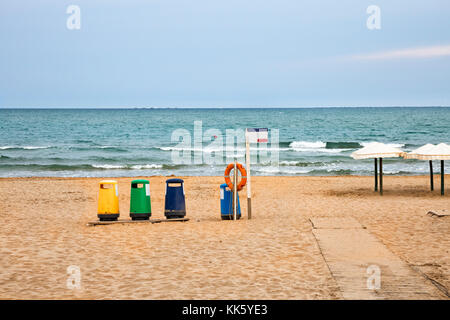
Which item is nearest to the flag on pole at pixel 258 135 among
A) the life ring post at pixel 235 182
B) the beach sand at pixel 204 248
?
the life ring post at pixel 235 182

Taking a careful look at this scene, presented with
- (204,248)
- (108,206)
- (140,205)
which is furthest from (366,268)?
(108,206)

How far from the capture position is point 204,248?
8.06m

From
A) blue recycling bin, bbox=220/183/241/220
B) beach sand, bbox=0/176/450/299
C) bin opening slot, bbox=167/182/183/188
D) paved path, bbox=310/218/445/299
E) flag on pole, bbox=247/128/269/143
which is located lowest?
beach sand, bbox=0/176/450/299

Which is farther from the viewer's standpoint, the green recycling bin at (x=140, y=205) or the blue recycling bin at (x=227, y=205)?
the blue recycling bin at (x=227, y=205)

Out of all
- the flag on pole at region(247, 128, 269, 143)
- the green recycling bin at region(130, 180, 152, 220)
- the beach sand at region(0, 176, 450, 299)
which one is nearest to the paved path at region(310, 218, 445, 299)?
the beach sand at region(0, 176, 450, 299)

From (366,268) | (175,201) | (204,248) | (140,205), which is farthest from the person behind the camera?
(175,201)

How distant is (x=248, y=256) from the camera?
7.51 metres

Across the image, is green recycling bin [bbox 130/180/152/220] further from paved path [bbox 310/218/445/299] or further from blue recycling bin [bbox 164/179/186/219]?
paved path [bbox 310/218/445/299]

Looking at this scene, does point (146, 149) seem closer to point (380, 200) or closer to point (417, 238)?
point (380, 200)

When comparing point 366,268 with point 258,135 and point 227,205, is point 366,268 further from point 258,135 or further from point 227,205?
point 227,205

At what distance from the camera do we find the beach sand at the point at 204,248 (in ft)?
19.7

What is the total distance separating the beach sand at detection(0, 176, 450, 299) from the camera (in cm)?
602

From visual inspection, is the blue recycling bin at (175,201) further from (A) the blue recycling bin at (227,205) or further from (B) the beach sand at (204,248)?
(A) the blue recycling bin at (227,205)

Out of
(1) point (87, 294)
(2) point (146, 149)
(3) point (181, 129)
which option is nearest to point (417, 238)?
(1) point (87, 294)
